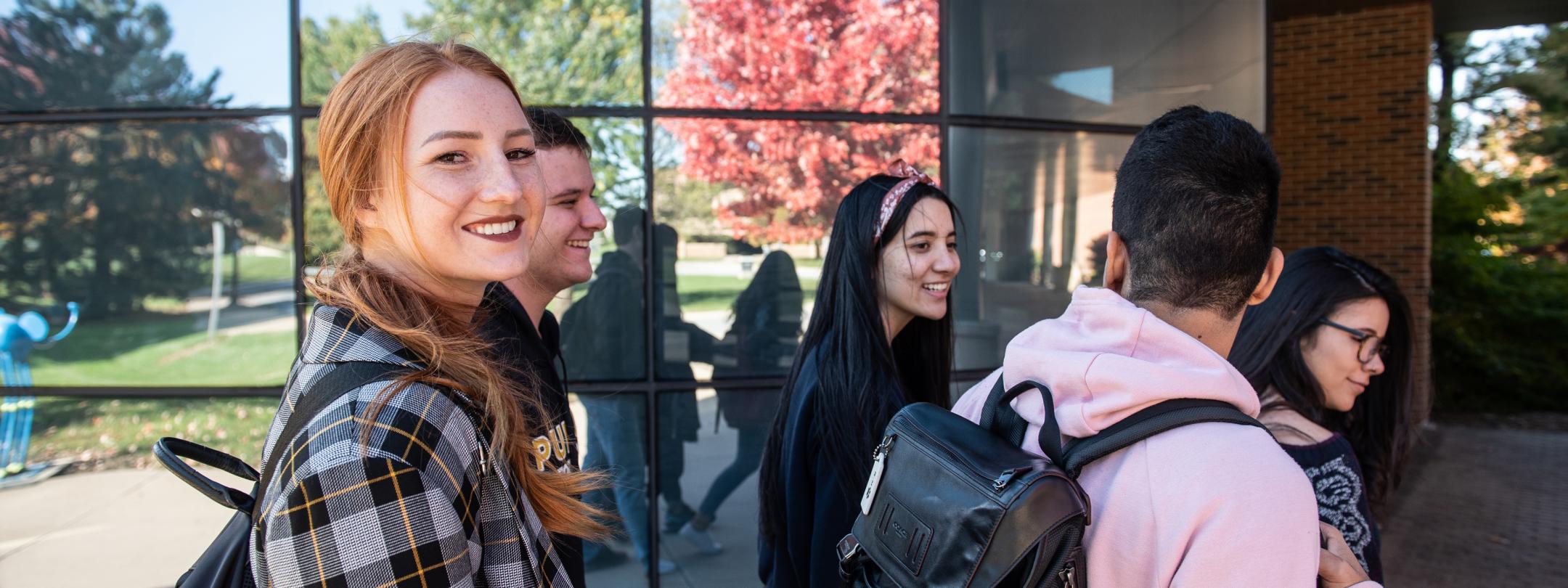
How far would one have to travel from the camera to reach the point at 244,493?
107cm

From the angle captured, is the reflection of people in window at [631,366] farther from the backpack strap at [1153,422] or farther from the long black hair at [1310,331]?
the backpack strap at [1153,422]

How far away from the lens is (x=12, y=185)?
4.40 m

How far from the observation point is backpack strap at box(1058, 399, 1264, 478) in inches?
43.9

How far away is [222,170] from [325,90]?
2.10 feet

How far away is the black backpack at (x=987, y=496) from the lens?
3.50 ft

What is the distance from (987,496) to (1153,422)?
23 cm

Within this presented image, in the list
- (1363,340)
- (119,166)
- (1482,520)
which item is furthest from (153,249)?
(1482,520)

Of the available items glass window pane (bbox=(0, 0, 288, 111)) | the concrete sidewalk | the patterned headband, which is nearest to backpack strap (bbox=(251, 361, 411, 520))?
the patterned headband

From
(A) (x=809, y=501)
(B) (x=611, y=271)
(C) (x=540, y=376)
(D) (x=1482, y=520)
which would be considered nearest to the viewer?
(C) (x=540, y=376)

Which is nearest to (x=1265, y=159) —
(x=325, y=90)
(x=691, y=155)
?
(x=691, y=155)

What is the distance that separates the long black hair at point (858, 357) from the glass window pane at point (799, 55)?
6.13 feet

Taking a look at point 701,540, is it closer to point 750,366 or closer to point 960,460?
point 750,366

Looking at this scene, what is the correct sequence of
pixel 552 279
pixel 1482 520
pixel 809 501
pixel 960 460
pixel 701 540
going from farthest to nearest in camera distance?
pixel 1482 520 < pixel 701 540 < pixel 552 279 < pixel 809 501 < pixel 960 460

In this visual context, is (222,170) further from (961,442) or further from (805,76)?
(961,442)
